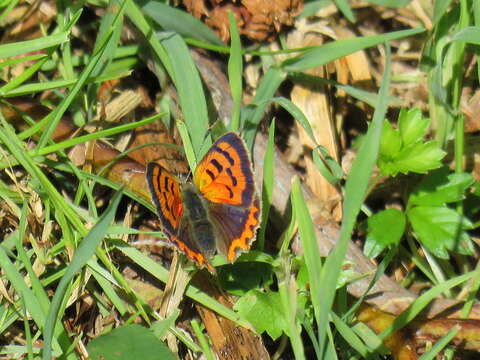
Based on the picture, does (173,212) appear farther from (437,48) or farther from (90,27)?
(437,48)

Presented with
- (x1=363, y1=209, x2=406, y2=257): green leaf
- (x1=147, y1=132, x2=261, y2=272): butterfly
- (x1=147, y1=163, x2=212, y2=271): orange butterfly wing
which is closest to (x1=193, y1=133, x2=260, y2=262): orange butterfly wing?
(x1=147, y1=132, x2=261, y2=272): butterfly

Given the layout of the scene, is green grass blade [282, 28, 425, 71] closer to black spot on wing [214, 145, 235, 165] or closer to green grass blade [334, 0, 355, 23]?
green grass blade [334, 0, 355, 23]

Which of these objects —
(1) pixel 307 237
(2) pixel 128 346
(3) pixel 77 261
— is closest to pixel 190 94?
(1) pixel 307 237

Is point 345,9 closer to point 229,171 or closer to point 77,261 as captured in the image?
point 229,171

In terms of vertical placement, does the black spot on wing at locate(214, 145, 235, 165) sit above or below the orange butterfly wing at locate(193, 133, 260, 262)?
above

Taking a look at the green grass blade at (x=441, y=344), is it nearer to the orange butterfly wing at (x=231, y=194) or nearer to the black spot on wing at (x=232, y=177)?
the orange butterfly wing at (x=231, y=194)
